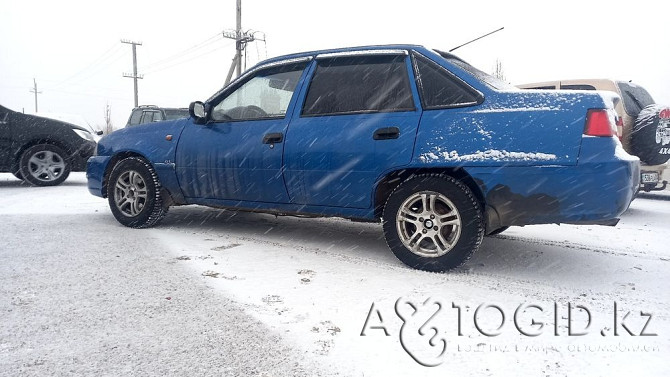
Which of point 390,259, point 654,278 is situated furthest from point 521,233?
point 390,259

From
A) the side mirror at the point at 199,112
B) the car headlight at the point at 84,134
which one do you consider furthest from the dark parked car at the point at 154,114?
the side mirror at the point at 199,112

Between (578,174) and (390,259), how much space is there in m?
1.52

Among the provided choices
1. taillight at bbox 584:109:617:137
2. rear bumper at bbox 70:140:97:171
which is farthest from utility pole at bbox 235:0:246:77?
taillight at bbox 584:109:617:137

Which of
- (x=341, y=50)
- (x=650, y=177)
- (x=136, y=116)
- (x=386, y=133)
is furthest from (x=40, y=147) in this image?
(x=650, y=177)

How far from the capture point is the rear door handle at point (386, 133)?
342 cm

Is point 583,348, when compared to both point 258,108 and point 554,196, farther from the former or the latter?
point 258,108

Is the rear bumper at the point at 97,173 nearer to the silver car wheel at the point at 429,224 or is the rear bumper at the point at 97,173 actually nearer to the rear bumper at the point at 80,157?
the silver car wheel at the point at 429,224

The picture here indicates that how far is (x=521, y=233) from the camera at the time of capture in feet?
16.3

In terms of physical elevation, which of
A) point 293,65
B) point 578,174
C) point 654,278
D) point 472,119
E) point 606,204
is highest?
point 293,65

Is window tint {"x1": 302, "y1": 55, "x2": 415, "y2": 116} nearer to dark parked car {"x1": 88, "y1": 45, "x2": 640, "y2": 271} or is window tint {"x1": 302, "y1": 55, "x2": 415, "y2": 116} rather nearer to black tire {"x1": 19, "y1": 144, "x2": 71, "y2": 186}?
dark parked car {"x1": 88, "y1": 45, "x2": 640, "y2": 271}

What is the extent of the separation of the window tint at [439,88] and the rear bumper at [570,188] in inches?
21.0

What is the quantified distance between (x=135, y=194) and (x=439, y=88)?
10.8 ft

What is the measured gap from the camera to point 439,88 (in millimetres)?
3408

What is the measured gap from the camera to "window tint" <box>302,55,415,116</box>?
3576 mm
